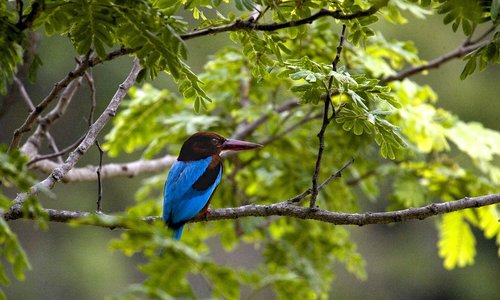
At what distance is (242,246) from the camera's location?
1315 centimetres

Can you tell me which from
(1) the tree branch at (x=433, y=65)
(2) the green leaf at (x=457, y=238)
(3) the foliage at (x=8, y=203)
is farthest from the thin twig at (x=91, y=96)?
(2) the green leaf at (x=457, y=238)

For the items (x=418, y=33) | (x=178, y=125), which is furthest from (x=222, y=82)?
(x=418, y=33)

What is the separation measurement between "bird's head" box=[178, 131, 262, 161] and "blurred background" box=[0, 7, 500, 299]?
7.38 meters

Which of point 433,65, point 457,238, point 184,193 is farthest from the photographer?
point 457,238

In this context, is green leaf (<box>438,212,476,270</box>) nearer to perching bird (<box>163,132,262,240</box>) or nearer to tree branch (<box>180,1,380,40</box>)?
perching bird (<box>163,132,262,240</box>)

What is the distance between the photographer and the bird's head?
396cm

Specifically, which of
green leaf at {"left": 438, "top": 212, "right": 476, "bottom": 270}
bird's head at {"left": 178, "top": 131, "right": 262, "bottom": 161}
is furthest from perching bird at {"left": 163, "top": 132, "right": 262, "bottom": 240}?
green leaf at {"left": 438, "top": 212, "right": 476, "bottom": 270}

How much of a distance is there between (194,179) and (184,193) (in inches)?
6.2

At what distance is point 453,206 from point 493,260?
447 inches

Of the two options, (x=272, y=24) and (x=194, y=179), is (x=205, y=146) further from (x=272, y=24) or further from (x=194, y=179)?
(x=272, y=24)

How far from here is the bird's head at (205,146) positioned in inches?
156

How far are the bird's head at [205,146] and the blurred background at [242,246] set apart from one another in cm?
738

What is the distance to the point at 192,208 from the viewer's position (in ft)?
11.7

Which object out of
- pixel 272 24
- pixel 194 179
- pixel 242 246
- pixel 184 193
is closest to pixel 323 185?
pixel 272 24
